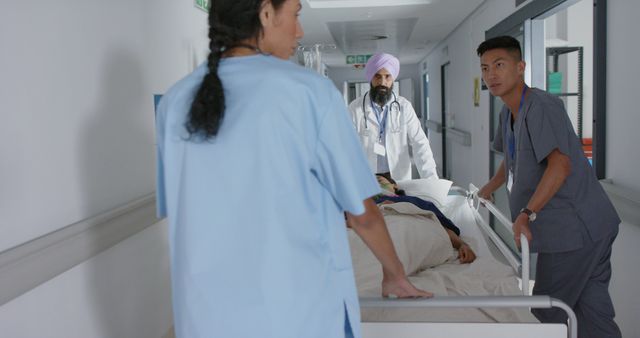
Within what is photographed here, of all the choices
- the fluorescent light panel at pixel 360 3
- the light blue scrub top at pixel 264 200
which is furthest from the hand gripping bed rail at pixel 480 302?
the fluorescent light panel at pixel 360 3

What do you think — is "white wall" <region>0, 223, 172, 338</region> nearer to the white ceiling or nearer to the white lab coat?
the white lab coat

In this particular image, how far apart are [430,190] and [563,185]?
1384 millimetres

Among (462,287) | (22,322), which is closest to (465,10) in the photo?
(462,287)

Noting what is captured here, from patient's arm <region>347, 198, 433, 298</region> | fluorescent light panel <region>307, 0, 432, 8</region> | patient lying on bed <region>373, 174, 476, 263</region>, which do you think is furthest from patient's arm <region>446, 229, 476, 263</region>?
fluorescent light panel <region>307, 0, 432, 8</region>

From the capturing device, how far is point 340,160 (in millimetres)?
1130

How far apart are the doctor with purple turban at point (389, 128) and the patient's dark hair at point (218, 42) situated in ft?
9.42

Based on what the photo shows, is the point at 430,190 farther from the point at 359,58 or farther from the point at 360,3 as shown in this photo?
the point at 359,58

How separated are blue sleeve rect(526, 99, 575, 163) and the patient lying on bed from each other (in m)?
0.60

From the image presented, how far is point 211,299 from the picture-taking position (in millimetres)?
1162

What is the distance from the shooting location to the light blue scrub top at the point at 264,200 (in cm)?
110

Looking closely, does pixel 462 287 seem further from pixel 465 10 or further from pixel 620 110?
pixel 465 10

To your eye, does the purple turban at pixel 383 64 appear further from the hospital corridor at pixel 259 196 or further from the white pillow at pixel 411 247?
the white pillow at pixel 411 247

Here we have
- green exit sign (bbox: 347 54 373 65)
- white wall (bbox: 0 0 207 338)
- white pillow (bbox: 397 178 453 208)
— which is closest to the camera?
white wall (bbox: 0 0 207 338)

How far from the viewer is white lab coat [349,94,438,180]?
4.20 meters
